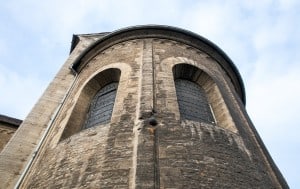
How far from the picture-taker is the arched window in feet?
25.0

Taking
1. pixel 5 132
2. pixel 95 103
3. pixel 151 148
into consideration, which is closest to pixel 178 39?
pixel 95 103

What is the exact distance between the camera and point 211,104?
8164 millimetres

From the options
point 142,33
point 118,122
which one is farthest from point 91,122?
point 142,33

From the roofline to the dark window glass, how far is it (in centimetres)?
187

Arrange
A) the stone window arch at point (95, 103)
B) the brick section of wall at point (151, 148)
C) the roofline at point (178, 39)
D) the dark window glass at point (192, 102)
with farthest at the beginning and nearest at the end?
the roofline at point (178, 39) < the stone window arch at point (95, 103) < the dark window glass at point (192, 102) < the brick section of wall at point (151, 148)

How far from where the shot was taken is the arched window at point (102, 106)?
25.0 feet

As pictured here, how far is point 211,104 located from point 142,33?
3.36 meters

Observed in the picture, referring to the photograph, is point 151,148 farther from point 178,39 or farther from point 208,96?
point 178,39

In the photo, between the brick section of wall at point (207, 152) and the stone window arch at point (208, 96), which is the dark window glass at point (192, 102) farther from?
the brick section of wall at point (207, 152)

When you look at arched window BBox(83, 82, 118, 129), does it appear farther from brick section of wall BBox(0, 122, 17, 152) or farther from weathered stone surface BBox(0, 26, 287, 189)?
brick section of wall BBox(0, 122, 17, 152)

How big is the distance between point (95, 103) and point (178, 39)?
131 inches

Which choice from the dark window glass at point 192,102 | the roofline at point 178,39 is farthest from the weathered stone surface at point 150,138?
the roofline at point 178,39

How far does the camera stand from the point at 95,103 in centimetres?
855

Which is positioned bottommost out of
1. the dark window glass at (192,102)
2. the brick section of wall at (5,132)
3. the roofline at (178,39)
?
the dark window glass at (192,102)
